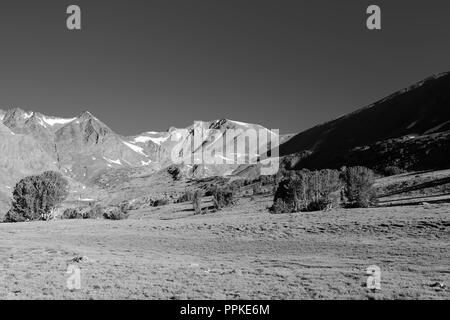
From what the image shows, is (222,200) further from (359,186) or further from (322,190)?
(359,186)

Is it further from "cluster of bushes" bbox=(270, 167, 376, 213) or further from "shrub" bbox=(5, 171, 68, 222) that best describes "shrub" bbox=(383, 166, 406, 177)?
"shrub" bbox=(5, 171, 68, 222)

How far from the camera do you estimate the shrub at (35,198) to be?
300 feet

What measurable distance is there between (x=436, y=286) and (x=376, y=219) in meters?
29.0

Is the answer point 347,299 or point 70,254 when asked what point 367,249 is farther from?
point 70,254

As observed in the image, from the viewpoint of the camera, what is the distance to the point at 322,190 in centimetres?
9894

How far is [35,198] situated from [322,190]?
68274mm

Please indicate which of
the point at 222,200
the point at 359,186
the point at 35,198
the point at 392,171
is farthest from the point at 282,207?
the point at 392,171

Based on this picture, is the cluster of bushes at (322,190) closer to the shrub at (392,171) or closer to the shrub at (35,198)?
the shrub at (35,198)

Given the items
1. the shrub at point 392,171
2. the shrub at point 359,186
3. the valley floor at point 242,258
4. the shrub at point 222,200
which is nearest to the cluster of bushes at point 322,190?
the shrub at point 359,186

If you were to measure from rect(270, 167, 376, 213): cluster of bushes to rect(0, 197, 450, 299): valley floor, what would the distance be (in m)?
28.5

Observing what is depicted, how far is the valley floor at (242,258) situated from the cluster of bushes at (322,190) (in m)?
28.5

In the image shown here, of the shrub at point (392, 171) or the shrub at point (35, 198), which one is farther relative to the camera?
the shrub at point (392, 171)
